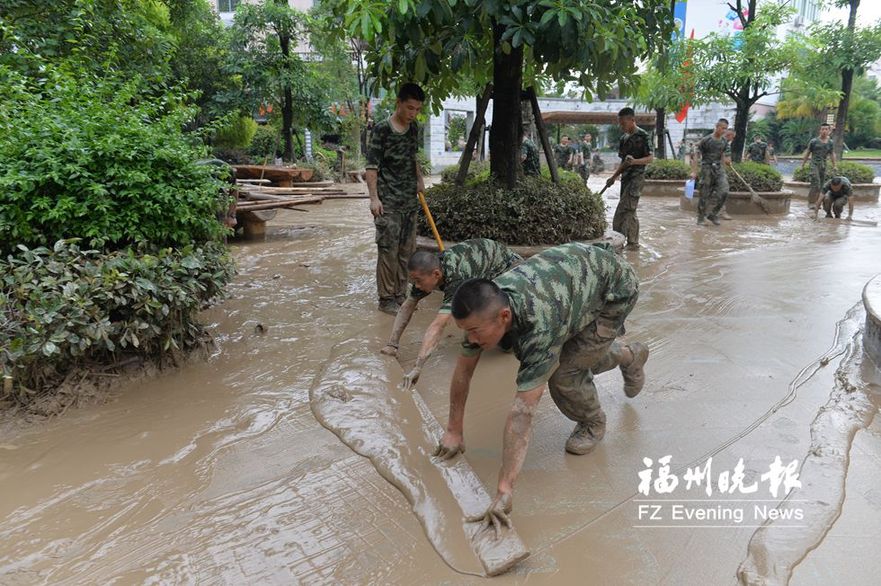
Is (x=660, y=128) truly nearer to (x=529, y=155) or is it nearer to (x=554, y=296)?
(x=529, y=155)

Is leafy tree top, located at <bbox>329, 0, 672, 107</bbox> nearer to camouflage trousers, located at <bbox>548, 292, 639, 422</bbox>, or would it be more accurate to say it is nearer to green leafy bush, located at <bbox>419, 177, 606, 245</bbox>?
green leafy bush, located at <bbox>419, 177, 606, 245</bbox>

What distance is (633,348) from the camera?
332 cm

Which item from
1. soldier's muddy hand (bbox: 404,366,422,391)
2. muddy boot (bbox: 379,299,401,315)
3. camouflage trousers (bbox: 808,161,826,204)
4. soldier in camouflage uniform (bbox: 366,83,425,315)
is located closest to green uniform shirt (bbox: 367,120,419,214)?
soldier in camouflage uniform (bbox: 366,83,425,315)

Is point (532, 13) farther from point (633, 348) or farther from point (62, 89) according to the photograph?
point (62, 89)

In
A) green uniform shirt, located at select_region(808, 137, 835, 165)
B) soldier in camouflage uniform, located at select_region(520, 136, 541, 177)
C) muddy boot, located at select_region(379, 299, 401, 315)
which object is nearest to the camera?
muddy boot, located at select_region(379, 299, 401, 315)

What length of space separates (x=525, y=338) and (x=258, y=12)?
16775 millimetres

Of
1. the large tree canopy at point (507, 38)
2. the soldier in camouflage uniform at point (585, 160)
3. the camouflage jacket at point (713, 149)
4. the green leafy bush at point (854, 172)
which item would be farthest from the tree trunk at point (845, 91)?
the large tree canopy at point (507, 38)

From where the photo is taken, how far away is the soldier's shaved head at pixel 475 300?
221 centimetres

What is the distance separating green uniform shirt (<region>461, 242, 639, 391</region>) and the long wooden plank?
1.91 ft

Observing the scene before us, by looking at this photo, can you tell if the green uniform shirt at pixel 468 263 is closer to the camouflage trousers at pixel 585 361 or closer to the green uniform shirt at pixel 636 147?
the camouflage trousers at pixel 585 361

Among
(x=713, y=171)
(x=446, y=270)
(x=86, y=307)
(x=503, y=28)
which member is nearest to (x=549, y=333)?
(x=446, y=270)

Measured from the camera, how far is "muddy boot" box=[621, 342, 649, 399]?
3316mm

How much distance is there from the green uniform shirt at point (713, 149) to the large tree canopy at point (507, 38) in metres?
4.49

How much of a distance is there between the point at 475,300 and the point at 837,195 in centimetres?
1134
